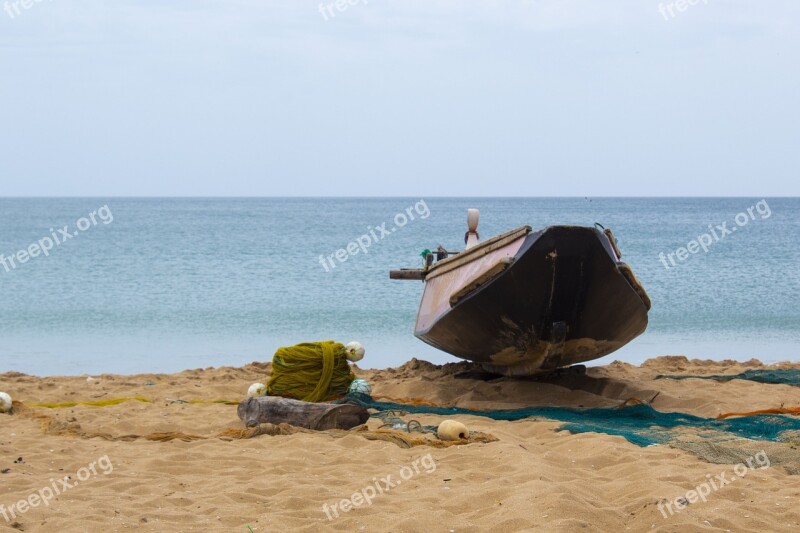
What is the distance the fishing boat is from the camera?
725 centimetres

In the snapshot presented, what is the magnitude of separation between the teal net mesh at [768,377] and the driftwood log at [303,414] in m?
4.14

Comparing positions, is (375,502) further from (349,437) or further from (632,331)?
(632,331)

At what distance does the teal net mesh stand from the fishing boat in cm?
141

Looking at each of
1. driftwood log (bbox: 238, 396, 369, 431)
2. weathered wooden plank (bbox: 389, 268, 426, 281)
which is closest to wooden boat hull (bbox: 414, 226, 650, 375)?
driftwood log (bbox: 238, 396, 369, 431)

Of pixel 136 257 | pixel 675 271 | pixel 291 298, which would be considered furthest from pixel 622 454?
pixel 136 257

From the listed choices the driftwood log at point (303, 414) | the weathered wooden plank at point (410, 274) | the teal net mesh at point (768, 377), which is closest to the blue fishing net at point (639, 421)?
the driftwood log at point (303, 414)

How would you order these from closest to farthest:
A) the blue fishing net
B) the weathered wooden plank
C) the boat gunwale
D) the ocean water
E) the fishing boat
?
the blue fishing net < the fishing boat < the boat gunwale < the weathered wooden plank < the ocean water

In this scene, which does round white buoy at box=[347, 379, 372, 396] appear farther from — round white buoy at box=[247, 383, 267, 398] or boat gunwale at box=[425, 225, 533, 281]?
boat gunwale at box=[425, 225, 533, 281]

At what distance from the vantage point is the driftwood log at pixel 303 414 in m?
6.53

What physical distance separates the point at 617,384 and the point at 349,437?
339cm

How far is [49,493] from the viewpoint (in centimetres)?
494

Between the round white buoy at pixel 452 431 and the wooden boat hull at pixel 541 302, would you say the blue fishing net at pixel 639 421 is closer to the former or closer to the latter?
the wooden boat hull at pixel 541 302

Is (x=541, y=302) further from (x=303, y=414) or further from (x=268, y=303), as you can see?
(x=268, y=303)

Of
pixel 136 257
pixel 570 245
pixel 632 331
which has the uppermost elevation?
pixel 570 245
